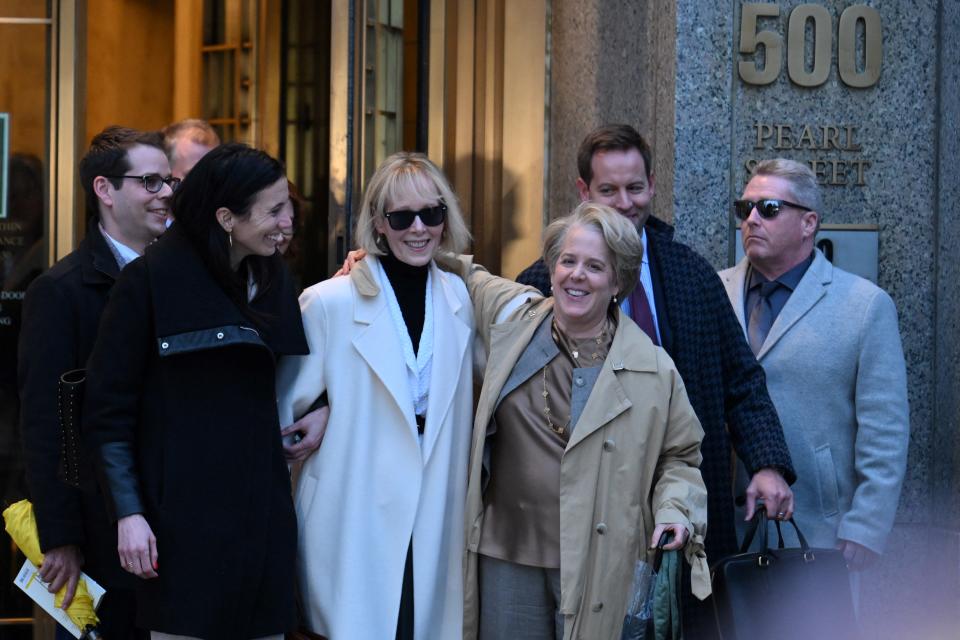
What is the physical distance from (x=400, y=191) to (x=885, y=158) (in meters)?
2.44

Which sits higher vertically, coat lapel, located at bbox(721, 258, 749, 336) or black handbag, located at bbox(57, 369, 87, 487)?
coat lapel, located at bbox(721, 258, 749, 336)

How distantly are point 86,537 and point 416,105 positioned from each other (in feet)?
11.2

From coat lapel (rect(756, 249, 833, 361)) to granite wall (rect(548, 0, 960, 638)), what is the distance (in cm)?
78

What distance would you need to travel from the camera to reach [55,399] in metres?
3.88

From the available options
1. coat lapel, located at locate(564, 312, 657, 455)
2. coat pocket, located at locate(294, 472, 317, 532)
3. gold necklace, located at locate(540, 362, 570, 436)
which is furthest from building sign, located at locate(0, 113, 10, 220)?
coat lapel, located at locate(564, 312, 657, 455)

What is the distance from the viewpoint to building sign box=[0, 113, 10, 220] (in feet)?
21.6

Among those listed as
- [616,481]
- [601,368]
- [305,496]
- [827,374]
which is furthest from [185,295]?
[827,374]

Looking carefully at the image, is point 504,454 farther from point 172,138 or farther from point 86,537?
point 172,138

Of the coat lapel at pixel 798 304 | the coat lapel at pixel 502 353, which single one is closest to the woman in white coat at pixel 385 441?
the coat lapel at pixel 502 353

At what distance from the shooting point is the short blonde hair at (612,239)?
4.00 metres

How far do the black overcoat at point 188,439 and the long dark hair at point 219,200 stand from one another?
0.13ft

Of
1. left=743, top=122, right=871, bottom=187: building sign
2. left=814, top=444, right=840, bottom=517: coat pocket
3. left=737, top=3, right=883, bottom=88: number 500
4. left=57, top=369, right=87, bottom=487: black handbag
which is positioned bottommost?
left=814, top=444, right=840, bottom=517: coat pocket

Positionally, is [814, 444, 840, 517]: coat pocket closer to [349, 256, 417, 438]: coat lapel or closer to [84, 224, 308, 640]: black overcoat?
[349, 256, 417, 438]: coat lapel

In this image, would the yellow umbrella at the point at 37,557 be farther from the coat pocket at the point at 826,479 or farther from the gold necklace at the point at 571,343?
the coat pocket at the point at 826,479
